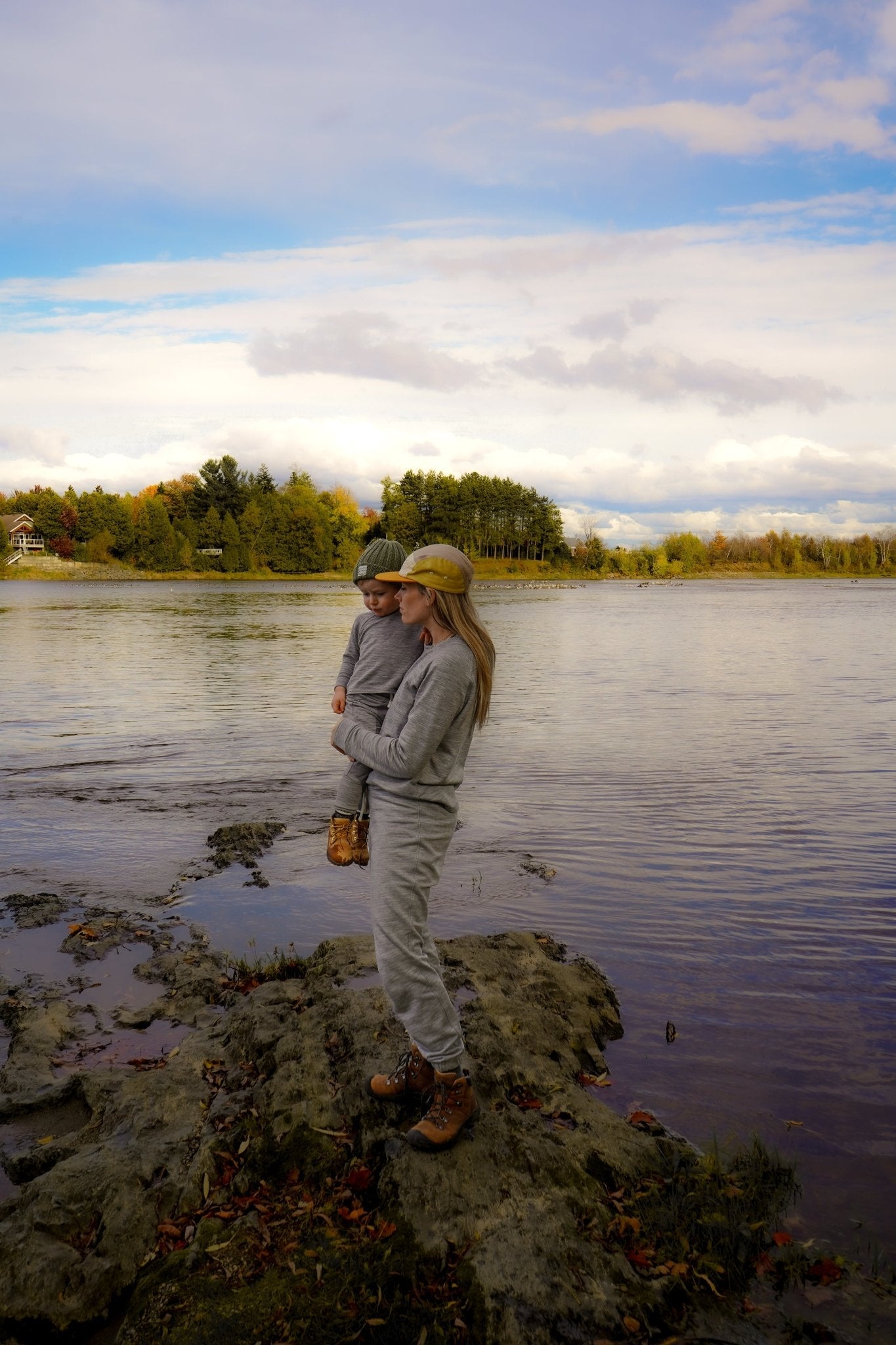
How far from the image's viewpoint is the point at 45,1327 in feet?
10.7

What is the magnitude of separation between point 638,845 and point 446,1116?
6.18 m

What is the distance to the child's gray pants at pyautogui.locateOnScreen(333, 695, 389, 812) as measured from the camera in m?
4.02

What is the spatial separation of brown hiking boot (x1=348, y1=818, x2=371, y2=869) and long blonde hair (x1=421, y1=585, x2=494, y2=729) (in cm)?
68

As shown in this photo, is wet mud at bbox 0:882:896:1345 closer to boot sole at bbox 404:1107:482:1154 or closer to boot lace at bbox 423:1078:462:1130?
boot sole at bbox 404:1107:482:1154

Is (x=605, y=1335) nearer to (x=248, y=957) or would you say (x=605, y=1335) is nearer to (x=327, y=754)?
(x=248, y=957)

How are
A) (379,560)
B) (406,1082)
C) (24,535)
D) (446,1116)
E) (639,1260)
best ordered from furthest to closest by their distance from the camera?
(24,535)
(379,560)
(406,1082)
(446,1116)
(639,1260)

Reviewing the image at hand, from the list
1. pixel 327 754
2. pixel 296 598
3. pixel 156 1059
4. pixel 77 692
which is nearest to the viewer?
pixel 156 1059

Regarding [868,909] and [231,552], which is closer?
[868,909]

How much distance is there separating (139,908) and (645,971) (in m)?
4.06

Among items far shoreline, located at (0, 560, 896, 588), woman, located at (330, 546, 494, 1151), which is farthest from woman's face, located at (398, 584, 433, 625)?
far shoreline, located at (0, 560, 896, 588)

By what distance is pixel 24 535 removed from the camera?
5906 inches

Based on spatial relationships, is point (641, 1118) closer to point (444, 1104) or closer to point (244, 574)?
point (444, 1104)

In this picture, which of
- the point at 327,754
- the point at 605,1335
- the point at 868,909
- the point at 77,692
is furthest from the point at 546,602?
the point at 605,1335

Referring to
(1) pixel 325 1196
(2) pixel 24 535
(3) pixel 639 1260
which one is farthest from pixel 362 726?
(2) pixel 24 535
